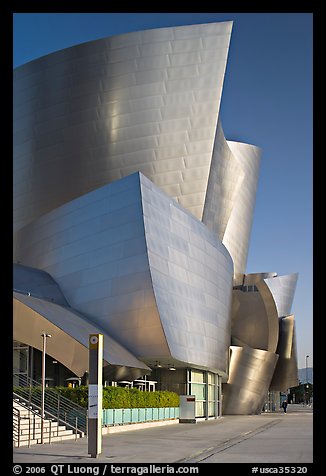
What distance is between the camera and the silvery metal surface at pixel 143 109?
41031mm

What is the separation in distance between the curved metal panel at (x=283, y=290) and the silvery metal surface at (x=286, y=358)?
5.98ft

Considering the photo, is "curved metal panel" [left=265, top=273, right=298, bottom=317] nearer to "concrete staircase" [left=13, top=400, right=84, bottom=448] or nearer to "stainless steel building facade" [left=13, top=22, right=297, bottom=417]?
"stainless steel building facade" [left=13, top=22, right=297, bottom=417]

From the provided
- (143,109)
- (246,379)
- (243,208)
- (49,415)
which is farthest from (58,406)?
(243,208)

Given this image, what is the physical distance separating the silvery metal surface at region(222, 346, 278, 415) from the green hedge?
525 inches

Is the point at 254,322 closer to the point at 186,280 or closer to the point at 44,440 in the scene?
the point at 186,280

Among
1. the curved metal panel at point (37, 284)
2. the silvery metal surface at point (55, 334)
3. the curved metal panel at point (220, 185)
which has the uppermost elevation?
the curved metal panel at point (220, 185)

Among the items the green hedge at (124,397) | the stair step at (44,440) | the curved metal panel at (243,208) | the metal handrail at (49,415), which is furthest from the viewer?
the curved metal panel at (243,208)

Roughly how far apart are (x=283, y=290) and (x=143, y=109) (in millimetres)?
27142

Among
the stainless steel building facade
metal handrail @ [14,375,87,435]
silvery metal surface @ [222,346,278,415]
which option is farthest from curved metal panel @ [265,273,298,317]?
metal handrail @ [14,375,87,435]

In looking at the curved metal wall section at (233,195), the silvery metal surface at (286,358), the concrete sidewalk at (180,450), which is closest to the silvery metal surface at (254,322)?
the curved metal wall section at (233,195)

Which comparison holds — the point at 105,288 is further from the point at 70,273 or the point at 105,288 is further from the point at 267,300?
the point at 267,300

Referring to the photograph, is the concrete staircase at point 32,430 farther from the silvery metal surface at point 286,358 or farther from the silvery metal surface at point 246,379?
the silvery metal surface at point 286,358

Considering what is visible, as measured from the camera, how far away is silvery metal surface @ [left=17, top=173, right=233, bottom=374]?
31.2 meters
